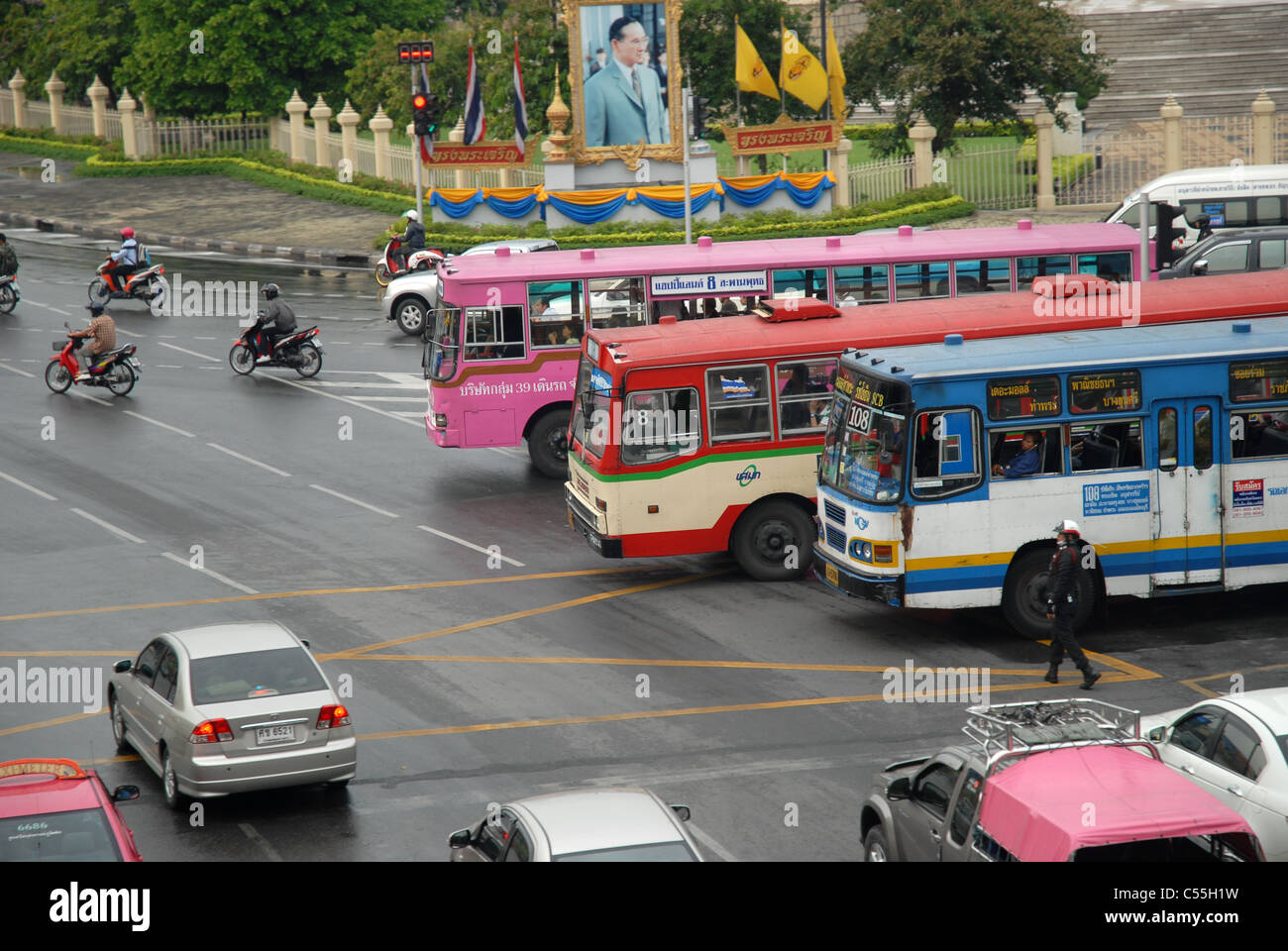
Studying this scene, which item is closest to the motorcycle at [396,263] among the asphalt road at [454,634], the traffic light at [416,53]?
the traffic light at [416,53]

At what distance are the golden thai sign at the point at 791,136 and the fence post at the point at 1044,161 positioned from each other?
17.2 feet

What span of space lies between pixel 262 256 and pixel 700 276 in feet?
75.3

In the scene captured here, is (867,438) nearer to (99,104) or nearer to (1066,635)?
(1066,635)

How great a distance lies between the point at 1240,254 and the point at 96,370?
64.1ft

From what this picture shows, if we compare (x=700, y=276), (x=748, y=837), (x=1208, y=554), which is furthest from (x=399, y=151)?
(x=748, y=837)

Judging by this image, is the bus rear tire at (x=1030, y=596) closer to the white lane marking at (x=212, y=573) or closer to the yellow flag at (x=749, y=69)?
the white lane marking at (x=212, y=573)

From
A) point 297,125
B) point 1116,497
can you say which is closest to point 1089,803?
point 1116,497

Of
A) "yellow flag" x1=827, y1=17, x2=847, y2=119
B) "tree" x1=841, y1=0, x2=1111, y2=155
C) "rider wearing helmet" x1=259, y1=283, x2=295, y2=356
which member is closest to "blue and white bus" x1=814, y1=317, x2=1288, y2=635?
"rider wearing helmet" x1=259, y1=283, x2=295, y2=356

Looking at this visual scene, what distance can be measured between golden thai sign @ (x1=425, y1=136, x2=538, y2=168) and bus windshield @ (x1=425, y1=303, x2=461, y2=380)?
21261 millimetres

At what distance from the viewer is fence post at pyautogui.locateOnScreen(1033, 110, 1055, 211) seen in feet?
141

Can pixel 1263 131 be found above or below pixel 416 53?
below

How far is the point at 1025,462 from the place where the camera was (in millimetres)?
16781

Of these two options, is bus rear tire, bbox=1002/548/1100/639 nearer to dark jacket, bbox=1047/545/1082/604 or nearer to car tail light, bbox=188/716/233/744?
dark jacket, bbox=1047/545/1082/604

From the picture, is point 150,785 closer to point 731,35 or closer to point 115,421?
point 115,421
